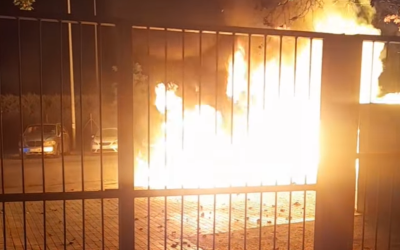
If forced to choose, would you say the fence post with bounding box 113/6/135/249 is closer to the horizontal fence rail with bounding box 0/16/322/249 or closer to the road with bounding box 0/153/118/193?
the horizontal fence rail with bounding box 0/16/322/249

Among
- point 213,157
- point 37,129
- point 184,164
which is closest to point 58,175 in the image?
point 37,129

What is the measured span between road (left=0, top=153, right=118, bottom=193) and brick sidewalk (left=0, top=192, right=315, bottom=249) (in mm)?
1146

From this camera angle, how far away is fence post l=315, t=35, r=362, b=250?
4188 millimetres

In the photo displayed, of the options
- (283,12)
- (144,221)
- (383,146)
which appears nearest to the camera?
(383,146)

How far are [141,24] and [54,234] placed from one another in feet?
16.9

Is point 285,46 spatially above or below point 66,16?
above

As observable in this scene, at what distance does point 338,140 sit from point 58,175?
12.7 meters

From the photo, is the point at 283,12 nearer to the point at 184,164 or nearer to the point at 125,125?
the point at 184,164

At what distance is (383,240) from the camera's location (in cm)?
634

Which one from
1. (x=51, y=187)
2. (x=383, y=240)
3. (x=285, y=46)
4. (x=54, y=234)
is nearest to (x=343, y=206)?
(x=383, y=240)

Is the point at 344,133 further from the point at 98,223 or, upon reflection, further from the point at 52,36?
the point at 52,36

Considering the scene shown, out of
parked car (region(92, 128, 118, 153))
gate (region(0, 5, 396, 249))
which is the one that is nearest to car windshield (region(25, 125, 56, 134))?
parked car (region(92, 128, 118, 153))

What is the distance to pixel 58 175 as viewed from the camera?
590 inches

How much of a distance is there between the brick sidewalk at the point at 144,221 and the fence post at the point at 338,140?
7.43ft
